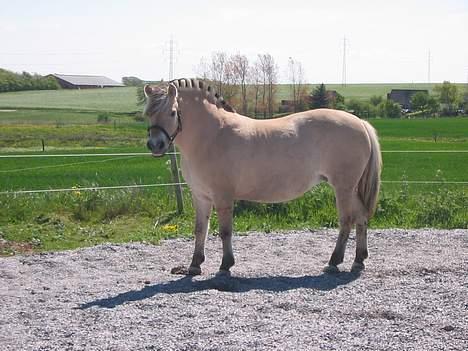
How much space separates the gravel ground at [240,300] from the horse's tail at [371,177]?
803mm

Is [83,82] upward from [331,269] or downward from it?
upward

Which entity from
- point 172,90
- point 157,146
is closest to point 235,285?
point 157,146

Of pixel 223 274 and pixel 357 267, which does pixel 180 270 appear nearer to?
pixel 223 274

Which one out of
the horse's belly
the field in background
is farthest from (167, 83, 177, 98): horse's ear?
the field in background

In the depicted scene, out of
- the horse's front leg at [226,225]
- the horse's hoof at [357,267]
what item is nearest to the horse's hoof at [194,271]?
the horse's front leg at [226,225]

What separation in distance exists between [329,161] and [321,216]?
3.68 metres

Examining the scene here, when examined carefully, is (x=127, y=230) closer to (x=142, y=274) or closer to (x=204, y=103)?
(x=142, y=274)

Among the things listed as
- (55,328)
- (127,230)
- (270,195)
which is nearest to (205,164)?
(270,195)

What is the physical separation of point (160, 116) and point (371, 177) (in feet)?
8.35

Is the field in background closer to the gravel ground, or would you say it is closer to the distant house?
the distant house

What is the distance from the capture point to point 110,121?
52.5m

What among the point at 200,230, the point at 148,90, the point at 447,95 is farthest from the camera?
the point at 447,95

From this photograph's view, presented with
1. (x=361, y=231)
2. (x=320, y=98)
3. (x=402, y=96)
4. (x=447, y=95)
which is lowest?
(x=361, y=231)

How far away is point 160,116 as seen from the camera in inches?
266
